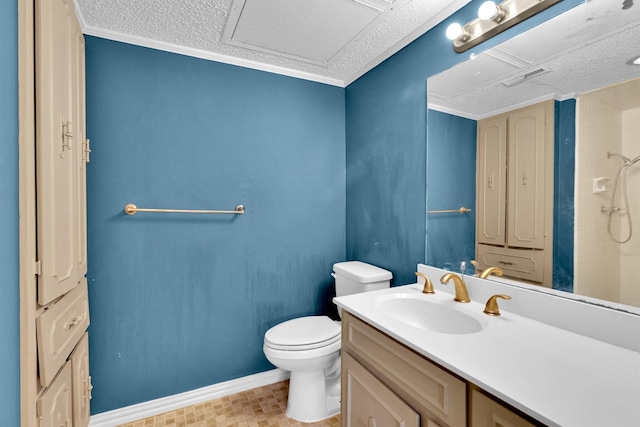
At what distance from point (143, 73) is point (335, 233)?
5.26 feet

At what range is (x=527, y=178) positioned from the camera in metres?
1.12

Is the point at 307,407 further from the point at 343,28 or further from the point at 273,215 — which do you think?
the point at 343,28

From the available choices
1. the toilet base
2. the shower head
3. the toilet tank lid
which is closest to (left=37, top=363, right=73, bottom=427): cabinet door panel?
the toilet base

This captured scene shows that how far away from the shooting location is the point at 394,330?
3.06 feet

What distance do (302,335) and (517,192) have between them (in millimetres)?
1286

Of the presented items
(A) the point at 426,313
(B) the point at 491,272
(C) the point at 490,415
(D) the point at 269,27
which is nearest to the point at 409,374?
Result: (C) the point at 490,415

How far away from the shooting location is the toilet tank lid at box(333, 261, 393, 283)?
1.73m

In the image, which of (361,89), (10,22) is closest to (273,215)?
(361,89)

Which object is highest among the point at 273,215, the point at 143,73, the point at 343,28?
the point at 343,28

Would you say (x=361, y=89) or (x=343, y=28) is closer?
(x=343, y=28)

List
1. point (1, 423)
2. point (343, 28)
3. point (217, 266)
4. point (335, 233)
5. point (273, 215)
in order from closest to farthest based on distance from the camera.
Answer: point (1, 423), point (343, 28), point (217, 266), point (273, 215), point (335, 233)

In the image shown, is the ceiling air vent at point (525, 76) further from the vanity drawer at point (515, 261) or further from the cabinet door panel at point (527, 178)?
the vanity drawer at point (515, 261)

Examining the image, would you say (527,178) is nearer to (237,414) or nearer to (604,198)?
(604,198)

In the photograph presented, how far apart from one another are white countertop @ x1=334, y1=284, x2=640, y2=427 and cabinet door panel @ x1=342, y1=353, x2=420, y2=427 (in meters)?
0.21
